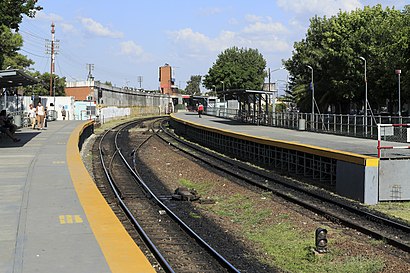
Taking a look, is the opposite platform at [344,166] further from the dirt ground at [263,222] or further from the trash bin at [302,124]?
the trash bin at [302,124]

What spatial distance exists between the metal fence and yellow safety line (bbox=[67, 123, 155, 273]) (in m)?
14.4

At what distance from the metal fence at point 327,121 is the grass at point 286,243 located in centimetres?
1040

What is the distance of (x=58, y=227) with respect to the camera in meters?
9.12

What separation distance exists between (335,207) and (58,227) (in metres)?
7.93

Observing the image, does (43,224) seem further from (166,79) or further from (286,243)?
(166,79)

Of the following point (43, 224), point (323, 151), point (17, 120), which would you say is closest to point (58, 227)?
point (43, 224)

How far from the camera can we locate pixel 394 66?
4322cm

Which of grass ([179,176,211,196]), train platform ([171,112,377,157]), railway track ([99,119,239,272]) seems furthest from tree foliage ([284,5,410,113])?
railway track ([99,119,239,272])

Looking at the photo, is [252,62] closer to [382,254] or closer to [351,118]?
[351,118]

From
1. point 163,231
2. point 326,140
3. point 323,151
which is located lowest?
point 163,231

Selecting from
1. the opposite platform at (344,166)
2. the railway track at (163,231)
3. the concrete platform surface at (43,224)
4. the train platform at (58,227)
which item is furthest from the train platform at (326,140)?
the concrete platform surface at (43,224)

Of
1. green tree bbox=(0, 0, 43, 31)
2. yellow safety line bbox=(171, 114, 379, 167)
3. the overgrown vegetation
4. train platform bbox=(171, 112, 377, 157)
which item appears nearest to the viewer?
the overgrown vegetation

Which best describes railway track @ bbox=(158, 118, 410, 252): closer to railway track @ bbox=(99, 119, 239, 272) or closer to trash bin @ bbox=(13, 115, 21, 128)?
railway track @ bbox=(99, 119, 239, 272)

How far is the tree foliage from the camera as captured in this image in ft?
147
